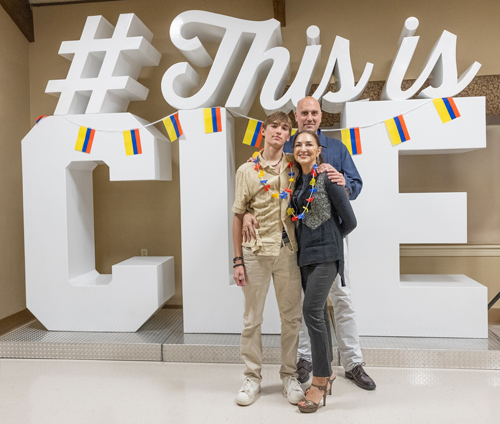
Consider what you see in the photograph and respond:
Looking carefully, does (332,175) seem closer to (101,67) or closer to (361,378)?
(361,378)

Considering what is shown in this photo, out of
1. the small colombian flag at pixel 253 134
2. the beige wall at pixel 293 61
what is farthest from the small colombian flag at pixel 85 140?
the small colombian flag at pixel 253 134

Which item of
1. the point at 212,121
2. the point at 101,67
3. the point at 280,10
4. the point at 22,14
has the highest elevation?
the point at 22,14

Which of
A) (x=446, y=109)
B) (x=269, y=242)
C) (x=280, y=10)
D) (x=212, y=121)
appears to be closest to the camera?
(x=269, y=242)

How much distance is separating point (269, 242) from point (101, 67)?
2.01 meters

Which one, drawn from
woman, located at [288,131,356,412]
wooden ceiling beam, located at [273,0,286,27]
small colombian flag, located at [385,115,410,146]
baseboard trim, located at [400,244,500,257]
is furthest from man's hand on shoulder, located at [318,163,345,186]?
wooden ceiling beam, located at [273,0,286,27]

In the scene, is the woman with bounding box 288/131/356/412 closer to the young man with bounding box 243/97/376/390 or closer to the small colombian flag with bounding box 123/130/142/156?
the young man with bounding box 243/97/376/390

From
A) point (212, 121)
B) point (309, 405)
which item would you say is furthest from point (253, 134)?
point (309, 405)

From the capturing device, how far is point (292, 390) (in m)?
2.34

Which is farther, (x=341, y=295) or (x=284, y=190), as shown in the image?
(x=341, y=295)

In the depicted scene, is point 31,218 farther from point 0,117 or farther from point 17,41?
point 17,41

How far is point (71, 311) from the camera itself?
3.27m

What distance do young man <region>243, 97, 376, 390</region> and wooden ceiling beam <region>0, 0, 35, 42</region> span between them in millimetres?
2784

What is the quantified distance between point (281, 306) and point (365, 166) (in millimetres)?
1239

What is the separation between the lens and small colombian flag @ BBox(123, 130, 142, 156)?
3168 millimetres
